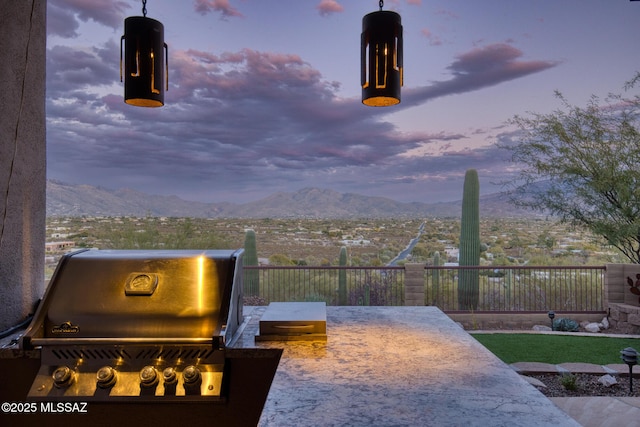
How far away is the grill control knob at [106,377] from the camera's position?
1.56 metres

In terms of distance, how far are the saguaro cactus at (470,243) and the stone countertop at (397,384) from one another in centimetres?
776

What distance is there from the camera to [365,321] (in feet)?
6.94

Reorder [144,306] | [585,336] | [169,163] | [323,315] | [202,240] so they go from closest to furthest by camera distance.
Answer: [144,306]
[323,315]
[585,336]
[202,240]
[169,163]

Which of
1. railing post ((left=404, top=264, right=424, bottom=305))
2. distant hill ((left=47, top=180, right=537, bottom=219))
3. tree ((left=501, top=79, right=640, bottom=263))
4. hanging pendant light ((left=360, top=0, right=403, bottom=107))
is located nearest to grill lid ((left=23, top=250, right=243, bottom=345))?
hanging pendant light ((left=360, top=0, right=403, bottom=107))

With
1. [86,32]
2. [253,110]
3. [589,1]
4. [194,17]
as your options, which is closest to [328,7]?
[194,17]

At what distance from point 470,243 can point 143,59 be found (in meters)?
8.71

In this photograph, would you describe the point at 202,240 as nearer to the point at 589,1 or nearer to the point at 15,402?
the point at 15,402

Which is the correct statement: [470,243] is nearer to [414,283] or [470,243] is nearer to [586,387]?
[414,283]

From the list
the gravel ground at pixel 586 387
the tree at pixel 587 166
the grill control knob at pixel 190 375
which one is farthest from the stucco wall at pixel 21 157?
the tree at pixel 587 166

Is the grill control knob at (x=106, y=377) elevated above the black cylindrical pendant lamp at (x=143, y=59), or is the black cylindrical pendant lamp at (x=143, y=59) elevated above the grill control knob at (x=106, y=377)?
the black cylindrical pendant lamp at (x=143, y=59)

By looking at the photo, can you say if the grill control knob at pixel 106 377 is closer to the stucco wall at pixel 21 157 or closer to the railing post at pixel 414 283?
the stucco wall at pixel 21 157

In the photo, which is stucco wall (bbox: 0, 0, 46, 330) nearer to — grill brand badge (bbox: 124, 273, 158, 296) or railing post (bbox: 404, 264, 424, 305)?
grill brand badge (bbox: 124, 273, 158, 296)

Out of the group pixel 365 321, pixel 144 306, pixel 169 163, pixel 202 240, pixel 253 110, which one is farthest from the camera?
pixel 253 110

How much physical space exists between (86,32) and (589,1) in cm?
1109
